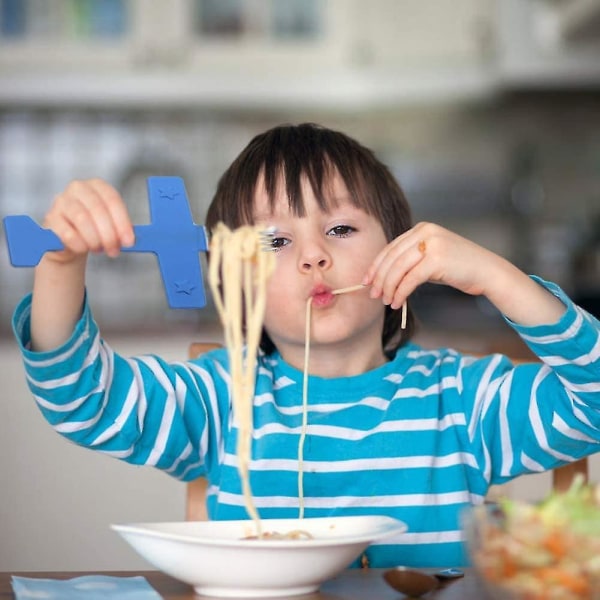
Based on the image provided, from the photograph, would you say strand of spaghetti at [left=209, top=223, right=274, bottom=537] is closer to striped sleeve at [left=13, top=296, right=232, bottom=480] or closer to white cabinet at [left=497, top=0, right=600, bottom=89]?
striped sleeve at [left=13, top=296, right=232, bottom=480]

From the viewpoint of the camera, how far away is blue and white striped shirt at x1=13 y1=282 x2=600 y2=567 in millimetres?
1099

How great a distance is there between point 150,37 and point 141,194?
569 millimetres

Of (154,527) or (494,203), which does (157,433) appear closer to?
(154,527)

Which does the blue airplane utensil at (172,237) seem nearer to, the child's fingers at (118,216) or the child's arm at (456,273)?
the child's fingers at (118,216)

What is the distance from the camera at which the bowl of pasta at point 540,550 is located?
68 cm

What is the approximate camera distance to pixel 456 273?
3.31 feet

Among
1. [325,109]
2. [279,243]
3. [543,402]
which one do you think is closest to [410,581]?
[543,402]

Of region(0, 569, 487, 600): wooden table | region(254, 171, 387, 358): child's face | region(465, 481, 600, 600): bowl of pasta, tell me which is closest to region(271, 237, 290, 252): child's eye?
region(254, 171, 387, 358): child's face

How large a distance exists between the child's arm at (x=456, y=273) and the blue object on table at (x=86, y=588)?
1.17ft

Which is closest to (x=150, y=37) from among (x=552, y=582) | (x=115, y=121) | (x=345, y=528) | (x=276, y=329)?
(x=115, y=121)

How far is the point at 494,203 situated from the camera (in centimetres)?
388

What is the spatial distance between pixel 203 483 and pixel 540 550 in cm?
67

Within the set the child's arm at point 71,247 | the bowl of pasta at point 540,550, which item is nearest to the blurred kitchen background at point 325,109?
the child's arm at point 71,247

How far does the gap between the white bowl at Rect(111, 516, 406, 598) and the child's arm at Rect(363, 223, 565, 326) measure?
26 centimetres
